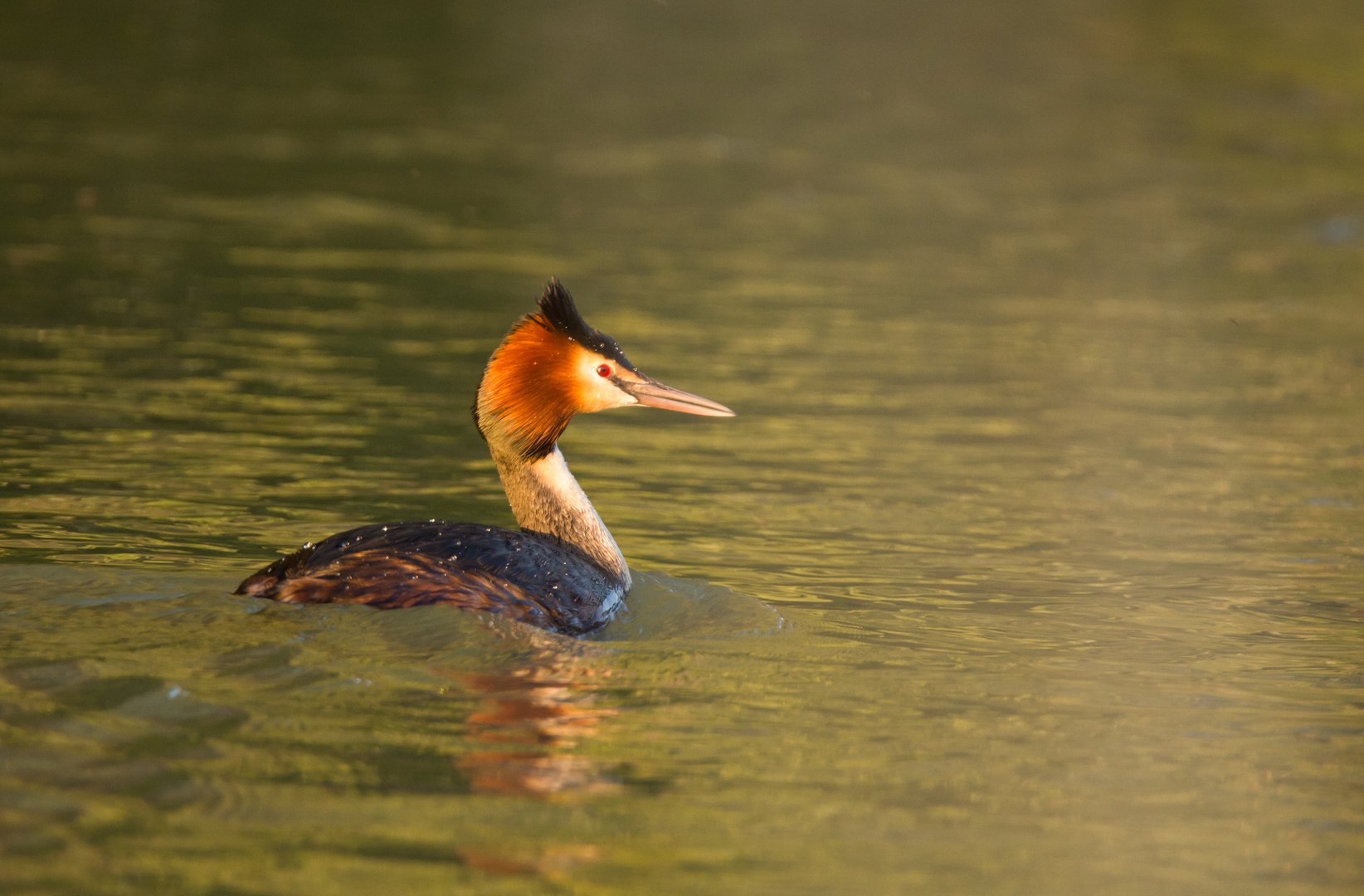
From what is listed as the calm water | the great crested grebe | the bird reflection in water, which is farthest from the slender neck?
the bird reflection in water

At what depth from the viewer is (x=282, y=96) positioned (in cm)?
2239

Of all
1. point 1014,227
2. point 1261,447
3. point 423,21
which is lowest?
point 1261,447

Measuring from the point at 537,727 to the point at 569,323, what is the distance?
94.5 inches

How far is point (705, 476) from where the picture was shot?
34.1 feet

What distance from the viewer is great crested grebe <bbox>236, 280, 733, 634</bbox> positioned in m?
7.02

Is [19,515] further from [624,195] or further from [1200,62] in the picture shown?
[1200,62]

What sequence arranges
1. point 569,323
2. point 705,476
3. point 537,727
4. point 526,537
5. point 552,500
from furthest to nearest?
point 705,476
point 552,500
point 569,323
point 526,537
point 537,727

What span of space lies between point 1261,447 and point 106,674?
7648 millimetres

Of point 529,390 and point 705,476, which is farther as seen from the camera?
point 705,476

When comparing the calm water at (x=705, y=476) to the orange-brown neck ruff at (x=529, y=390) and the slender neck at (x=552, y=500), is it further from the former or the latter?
the orange-brown neck ruff at (x=529, y=390)

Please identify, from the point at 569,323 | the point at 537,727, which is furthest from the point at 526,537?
the point at 537,727

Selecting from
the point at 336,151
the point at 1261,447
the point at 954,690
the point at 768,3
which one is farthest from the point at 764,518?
the point at 768,3

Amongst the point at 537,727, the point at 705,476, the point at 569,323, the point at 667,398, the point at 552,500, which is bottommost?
the point at 537,727

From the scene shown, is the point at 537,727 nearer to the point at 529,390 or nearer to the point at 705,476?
the point at 529,390
